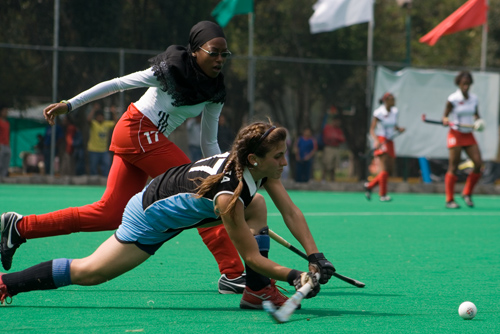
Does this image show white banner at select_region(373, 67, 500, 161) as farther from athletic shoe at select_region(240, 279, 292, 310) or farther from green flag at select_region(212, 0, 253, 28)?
athletic shoe at select_region(240, 279, 292, 310)

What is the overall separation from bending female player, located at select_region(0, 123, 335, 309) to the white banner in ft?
43.1

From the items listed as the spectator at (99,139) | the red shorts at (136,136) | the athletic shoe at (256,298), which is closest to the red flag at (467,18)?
the spectator at (99,139)

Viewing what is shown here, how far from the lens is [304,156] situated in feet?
57.2

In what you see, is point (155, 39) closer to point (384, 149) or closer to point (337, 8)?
point (337, 8)

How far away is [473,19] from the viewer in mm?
18016

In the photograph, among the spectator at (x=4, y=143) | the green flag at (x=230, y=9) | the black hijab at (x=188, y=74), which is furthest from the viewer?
the green flag at (x=230, y=9)

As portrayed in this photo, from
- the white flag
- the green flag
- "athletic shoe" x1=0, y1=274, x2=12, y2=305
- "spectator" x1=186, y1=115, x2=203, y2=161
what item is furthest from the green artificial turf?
the white flag

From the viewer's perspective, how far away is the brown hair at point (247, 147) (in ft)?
13.6

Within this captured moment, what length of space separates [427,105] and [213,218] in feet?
45.1

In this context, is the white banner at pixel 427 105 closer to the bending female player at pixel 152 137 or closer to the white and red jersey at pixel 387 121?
the white and red jersey at pixel 387 121

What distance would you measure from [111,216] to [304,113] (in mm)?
13444

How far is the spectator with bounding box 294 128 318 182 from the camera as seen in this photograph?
57.3 feet

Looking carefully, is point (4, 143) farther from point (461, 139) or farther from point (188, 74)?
point (188, 74)

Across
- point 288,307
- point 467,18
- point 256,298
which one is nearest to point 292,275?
point 288,307
